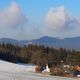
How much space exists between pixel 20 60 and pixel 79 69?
38021mm

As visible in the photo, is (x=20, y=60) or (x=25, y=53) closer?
(x=20, y=60)

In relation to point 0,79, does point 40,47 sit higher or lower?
higher

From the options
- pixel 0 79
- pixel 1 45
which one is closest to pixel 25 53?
pixel 1 45

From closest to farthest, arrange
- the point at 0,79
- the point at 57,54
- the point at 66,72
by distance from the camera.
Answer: the point at 0,79, the point at 66,72, the point at 57,54

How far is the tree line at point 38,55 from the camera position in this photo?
79.9 meters

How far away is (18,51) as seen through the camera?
104875mm

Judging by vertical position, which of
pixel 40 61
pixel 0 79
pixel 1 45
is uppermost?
pixel 1 45

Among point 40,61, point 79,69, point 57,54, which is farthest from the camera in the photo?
point 57,54

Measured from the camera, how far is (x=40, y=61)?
81.9 metres

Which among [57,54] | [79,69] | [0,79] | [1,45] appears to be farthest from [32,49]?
[0,79]

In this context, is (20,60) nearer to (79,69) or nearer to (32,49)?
(32,49)

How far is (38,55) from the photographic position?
88938 millimetres

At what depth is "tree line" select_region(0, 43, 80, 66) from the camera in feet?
262

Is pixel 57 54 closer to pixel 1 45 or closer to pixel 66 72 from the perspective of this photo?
pixel 1 45
